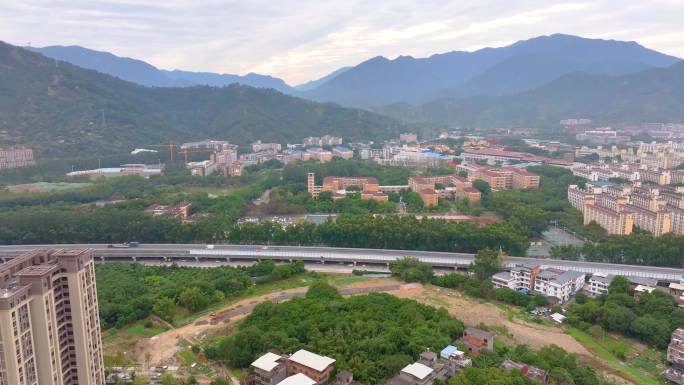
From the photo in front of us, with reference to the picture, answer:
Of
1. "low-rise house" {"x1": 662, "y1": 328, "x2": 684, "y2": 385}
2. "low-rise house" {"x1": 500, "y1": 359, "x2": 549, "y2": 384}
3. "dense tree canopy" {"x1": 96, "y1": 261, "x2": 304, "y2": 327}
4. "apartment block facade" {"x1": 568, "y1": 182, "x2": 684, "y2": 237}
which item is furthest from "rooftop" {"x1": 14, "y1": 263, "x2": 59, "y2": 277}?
"apartment block facade" {"x1": 568, "y1": 182, "x2": 684, "y2": 237}

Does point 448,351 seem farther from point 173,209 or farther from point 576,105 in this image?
point 576,105

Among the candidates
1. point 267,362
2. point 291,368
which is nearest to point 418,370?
point 291,368

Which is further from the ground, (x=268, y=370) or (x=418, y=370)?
(x=418, y=370)

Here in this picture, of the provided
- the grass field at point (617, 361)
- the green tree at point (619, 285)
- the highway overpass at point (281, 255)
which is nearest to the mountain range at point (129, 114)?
the highway overpass at point (281, 255)

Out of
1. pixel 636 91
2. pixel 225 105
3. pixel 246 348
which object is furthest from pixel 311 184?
pixel 636 91

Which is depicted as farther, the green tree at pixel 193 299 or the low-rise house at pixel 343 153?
the low-rise house at pixel 343 153

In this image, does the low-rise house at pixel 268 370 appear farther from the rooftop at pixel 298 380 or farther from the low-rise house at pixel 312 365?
the rooftop at pixel 298 380
